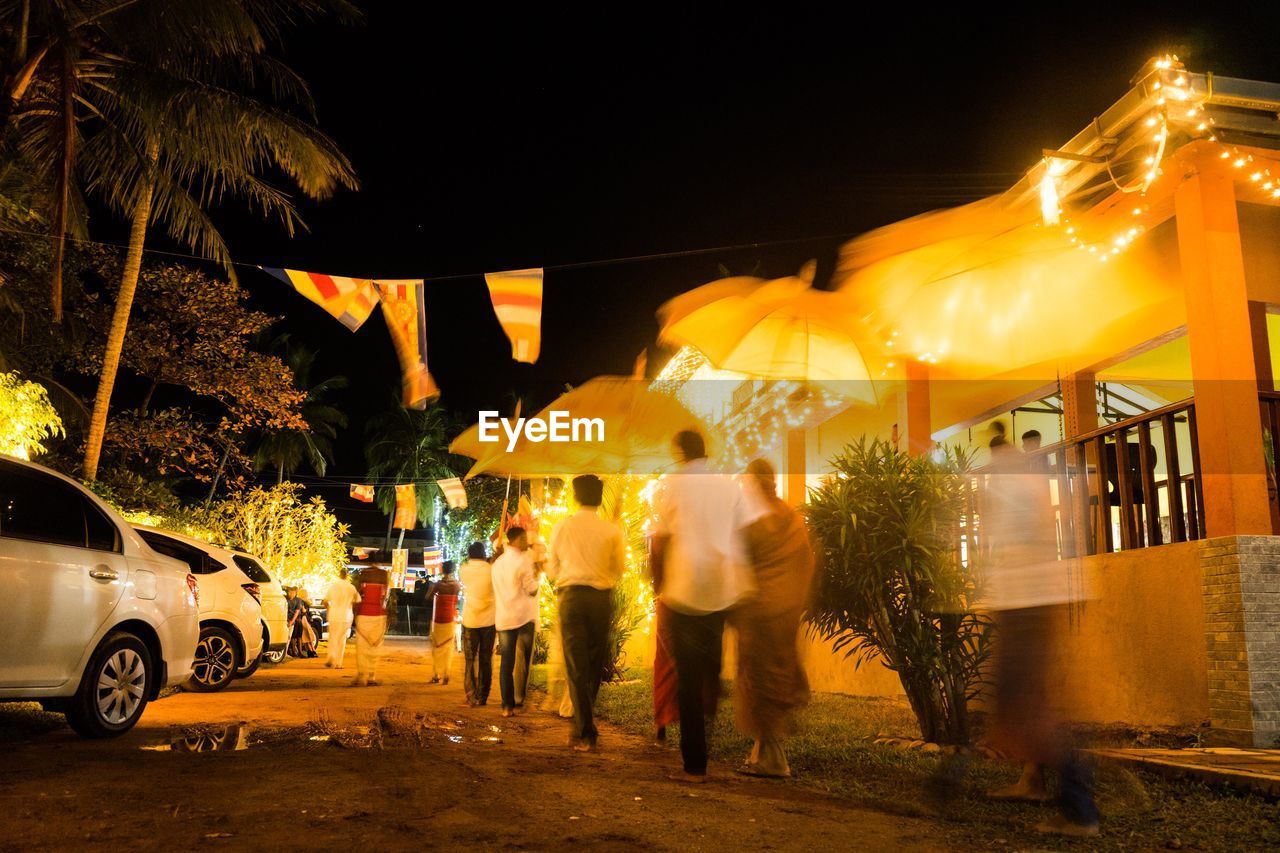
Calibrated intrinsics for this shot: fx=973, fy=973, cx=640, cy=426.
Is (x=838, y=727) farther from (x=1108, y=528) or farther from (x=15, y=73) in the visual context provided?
(x=15, y=73)

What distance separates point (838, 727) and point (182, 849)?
5.34 metres

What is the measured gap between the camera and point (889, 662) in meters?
7.10

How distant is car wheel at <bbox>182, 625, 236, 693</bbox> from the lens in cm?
1132

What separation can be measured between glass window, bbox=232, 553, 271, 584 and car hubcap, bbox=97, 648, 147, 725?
641 centimetres

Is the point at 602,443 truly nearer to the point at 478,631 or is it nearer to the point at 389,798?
the point at 478,631

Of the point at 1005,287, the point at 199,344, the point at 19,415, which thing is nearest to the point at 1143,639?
the point at 1005,287

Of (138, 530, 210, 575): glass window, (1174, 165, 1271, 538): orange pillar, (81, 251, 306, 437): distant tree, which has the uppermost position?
(81, 251, 306, 437): distant tree

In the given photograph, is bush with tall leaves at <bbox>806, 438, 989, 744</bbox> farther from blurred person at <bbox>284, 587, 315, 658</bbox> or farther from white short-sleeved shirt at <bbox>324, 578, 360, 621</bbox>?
blurred person at <bbox>284, 587, 315, 658</bbox>

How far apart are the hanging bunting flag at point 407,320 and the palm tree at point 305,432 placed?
34456 mm

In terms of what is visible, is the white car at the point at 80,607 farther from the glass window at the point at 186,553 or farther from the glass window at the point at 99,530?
the glass window at the point at 186,553

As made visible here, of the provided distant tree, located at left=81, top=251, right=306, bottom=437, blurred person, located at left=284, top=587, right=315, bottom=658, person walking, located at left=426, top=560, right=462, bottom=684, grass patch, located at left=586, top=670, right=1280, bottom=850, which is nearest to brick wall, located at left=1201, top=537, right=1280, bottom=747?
grass patch, located at left=586, top=670, right=1280, bottom=850

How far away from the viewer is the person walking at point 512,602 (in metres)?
9.33

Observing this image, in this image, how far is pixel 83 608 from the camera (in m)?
6.44

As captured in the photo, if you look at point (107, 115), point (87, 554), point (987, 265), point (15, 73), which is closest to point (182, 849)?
point (87, 554)
